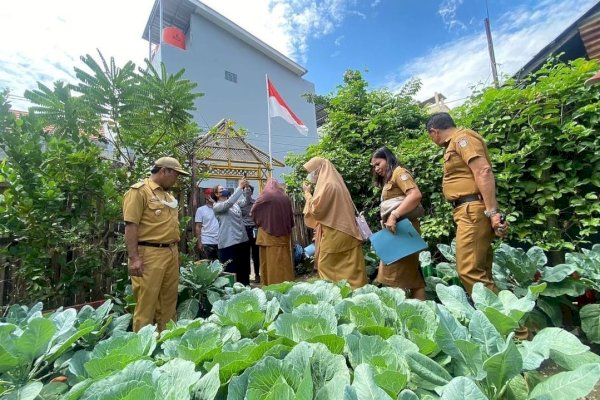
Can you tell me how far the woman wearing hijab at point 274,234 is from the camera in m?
4.16

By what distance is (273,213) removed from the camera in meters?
4.17

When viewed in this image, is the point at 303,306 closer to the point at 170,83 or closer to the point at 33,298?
the point at 33,298

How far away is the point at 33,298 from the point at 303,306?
271 centimetres

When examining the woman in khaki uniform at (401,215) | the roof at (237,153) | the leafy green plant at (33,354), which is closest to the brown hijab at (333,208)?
the woman in khaki uniform at (401,215)

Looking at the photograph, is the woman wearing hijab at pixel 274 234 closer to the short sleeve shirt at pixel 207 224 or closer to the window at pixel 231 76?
the short sleeve shirt at pixel 207 224

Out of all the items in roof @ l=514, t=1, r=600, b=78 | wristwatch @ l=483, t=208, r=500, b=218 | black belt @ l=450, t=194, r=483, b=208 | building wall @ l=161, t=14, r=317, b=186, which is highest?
building wall @ l=161, t=14, r=317, b=186

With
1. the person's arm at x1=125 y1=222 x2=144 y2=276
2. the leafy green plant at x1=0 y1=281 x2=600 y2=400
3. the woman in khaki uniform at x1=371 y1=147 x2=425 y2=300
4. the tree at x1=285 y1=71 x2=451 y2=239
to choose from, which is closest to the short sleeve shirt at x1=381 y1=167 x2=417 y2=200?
the woman in khaki uniform at x1=371 y1=147 x2=425 y2=300

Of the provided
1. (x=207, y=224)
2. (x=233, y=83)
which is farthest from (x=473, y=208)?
(x=233, y=83)

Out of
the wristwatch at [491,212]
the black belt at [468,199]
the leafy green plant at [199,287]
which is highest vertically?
the black belt at [468,199]

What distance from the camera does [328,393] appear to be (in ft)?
2.27

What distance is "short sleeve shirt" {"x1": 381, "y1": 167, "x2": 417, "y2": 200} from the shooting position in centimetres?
261

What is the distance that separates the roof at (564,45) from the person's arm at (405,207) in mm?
2884

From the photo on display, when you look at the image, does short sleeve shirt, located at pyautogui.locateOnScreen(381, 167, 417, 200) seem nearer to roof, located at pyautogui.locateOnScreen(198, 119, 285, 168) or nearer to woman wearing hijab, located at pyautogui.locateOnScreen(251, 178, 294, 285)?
woman wearing hijab, located at pyautogui.locateOnScreen(251, 178, 294, 285)

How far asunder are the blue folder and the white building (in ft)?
Result: 30.3
